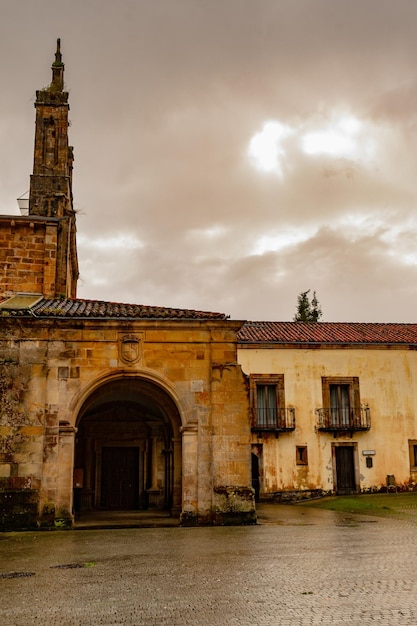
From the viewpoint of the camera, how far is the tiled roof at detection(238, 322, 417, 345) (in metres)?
28.9

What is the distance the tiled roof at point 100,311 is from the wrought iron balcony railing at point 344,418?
13.1m

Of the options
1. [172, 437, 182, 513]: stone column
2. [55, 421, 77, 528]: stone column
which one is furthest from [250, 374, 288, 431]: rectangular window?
[55, 421, 77, 528]: stone column

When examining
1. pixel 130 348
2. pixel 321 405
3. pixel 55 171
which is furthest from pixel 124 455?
pixel 55 171

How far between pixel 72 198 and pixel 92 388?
12905 mm

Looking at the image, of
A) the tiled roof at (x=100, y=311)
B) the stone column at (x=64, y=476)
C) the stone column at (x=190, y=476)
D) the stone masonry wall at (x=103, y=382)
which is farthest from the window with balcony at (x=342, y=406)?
the stone column at (x=64, y=476)

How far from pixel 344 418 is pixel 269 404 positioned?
3499 millimetres

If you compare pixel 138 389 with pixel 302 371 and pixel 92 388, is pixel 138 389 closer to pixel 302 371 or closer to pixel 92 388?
pixel 92 388

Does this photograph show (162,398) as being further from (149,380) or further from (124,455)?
(124,455)

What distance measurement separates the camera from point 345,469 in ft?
92.6

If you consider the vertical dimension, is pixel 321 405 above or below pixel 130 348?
below

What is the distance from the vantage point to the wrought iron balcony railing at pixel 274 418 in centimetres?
2786

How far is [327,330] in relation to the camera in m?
31.1

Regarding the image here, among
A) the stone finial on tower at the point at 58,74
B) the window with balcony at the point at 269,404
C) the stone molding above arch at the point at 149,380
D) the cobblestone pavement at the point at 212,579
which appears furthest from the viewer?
the window with balcony at the point at 269,404

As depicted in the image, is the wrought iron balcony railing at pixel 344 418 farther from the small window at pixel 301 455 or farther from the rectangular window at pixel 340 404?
the small window at pixel 301 455
